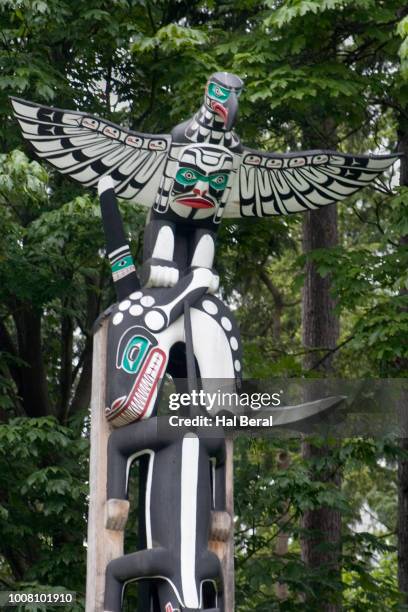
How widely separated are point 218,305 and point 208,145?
4.04 feet

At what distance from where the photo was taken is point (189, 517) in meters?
8.56

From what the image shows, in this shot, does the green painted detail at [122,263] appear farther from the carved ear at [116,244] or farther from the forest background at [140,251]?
the forest background at [140,251]

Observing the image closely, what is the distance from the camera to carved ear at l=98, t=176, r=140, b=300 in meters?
9.26

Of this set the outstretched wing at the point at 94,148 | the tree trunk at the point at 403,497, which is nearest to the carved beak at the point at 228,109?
the outstretched wing at the point at 94,148

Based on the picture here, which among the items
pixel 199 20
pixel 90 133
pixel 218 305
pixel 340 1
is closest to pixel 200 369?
pixel 218 305

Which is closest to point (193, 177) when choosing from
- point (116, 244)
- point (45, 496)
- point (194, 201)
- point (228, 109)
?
point (194, 201)

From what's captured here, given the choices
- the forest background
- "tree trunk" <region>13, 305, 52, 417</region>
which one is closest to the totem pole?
the forest background

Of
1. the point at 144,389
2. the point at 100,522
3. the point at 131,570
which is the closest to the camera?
the point at 131,570

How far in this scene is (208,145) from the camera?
31.2 feet

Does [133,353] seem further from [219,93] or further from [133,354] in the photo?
[219,93]

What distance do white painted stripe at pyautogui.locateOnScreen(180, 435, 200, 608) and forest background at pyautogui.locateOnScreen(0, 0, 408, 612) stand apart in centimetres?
245

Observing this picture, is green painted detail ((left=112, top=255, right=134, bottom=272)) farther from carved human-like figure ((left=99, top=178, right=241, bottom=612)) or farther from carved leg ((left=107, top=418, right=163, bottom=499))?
carved leg ((left=107, top=418, right=163, bottom=499))

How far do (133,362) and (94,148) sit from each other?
1.86m

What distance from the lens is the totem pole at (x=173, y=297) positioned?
8570 mm
